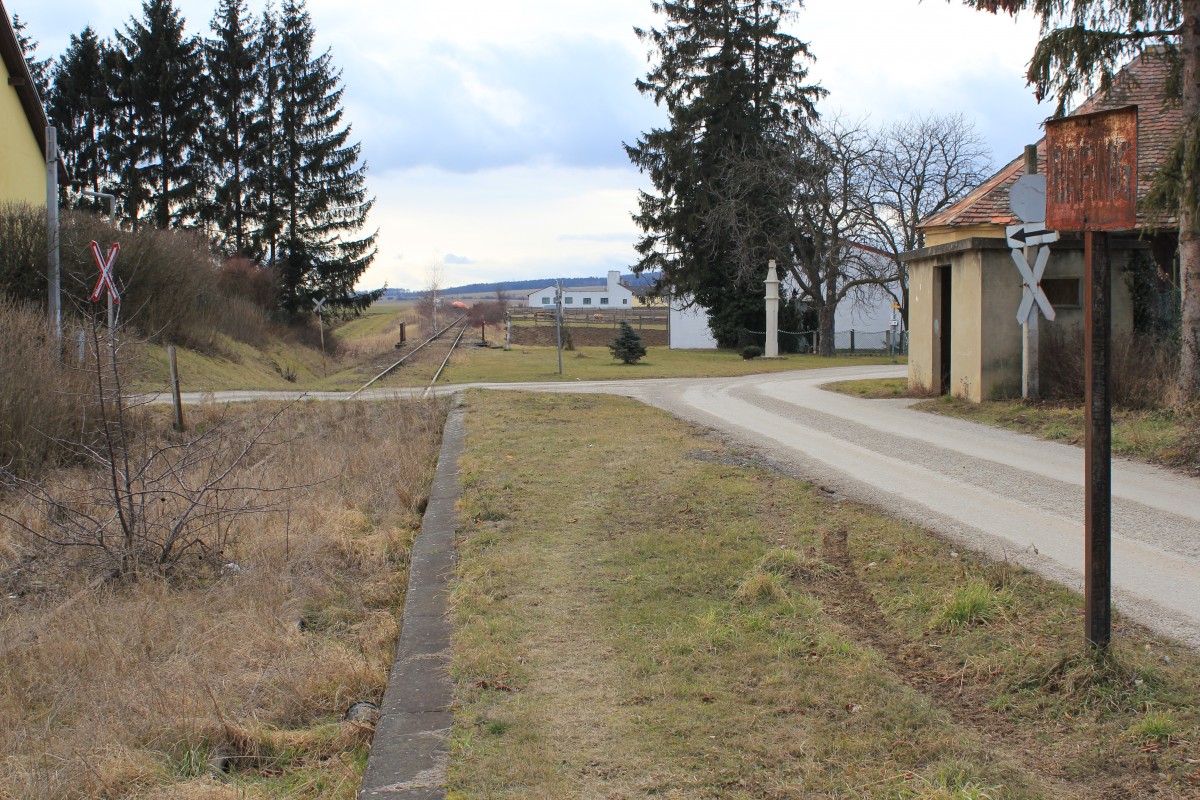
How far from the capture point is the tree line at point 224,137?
140 ft

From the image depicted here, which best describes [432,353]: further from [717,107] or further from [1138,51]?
[1138,51]

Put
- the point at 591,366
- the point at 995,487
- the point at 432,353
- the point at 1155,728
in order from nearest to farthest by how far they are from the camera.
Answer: the point at 1155,728 → the point at 995,487 → the point at 591,366 → the point at 432,353

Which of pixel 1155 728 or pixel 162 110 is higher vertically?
pixel 162 110

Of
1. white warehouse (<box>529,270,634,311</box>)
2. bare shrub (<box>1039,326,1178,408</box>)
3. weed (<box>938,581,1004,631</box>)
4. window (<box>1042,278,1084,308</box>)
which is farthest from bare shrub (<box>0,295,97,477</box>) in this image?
white warehouse (<box>529,270,634,311</box>)

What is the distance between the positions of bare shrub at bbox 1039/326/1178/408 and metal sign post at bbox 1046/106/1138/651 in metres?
10.6

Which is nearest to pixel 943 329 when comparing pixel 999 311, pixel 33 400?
pixel 999 311

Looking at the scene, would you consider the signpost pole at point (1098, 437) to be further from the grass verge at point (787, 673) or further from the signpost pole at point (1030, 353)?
the signpost pole at point (1030, 353)

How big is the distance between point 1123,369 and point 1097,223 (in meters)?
11.5

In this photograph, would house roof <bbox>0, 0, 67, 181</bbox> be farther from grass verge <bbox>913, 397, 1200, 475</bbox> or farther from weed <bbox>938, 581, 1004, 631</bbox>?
weed <bbox>938, 581, 1004, 631</bbox>

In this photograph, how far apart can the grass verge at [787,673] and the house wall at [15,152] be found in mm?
23615

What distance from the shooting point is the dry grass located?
413cm

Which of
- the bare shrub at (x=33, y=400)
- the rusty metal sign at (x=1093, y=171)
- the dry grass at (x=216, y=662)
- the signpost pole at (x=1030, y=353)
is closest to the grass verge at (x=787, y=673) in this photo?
the dry grass at (x=216, y=662)

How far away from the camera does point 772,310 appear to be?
40188 millimetres

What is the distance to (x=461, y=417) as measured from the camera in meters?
15.8
